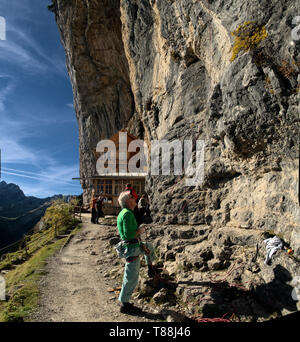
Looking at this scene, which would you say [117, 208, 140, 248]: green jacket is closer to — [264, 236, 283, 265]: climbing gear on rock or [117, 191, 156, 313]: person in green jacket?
[117, 191, 156, 313]: person in green jacket

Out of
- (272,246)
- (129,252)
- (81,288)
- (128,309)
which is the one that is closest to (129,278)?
(129,252)

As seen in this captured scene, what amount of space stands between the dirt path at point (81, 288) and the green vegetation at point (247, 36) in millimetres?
7377

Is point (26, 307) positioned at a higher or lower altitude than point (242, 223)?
lower

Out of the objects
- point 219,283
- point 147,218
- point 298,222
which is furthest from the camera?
point 147,218

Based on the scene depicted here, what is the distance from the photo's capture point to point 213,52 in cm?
850

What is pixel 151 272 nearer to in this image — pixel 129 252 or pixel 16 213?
pixel 129 252

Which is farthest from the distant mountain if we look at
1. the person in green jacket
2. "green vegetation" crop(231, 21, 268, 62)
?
"green vegetation" crop(231, 21, 268, 62)

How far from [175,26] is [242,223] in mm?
10909

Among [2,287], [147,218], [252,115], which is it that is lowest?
[2,287]

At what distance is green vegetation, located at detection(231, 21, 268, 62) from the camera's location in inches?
235

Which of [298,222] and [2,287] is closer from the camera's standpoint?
[298,222]
